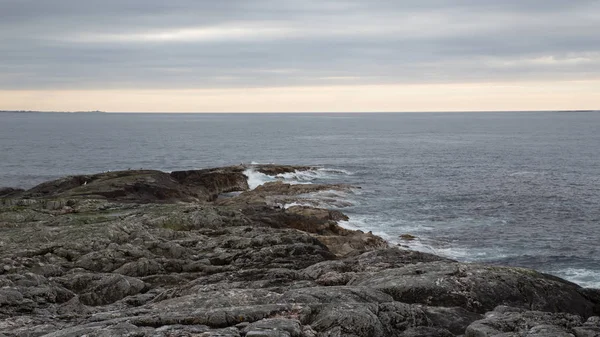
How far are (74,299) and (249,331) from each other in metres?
8.53

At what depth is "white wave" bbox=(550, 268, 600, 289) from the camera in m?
41.2

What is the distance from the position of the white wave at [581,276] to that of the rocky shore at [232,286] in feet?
63.9

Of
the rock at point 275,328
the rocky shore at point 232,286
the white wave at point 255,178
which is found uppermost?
the rock at point 275,328

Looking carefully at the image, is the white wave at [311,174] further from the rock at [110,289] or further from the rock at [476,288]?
the rock at [476,288]

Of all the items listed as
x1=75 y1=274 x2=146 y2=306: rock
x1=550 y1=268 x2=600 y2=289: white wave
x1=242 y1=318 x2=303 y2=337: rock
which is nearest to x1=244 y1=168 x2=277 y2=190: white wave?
x1=550 y1=268 x2=600 y2=289: white wave

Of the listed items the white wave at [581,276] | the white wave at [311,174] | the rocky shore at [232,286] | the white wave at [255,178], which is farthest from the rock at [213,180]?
the white wave at [581,276]

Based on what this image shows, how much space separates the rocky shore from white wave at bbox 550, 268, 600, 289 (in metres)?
19.5

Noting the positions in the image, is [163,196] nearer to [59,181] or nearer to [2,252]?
[59,181]

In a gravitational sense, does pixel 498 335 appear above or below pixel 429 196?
above

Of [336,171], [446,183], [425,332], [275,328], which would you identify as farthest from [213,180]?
[275,328]

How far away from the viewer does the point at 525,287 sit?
792 inches

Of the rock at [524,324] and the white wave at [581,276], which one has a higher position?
the rock at [524,324]

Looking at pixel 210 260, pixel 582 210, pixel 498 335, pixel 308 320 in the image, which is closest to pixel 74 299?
pixel 210 260

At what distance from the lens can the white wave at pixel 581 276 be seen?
135ft
